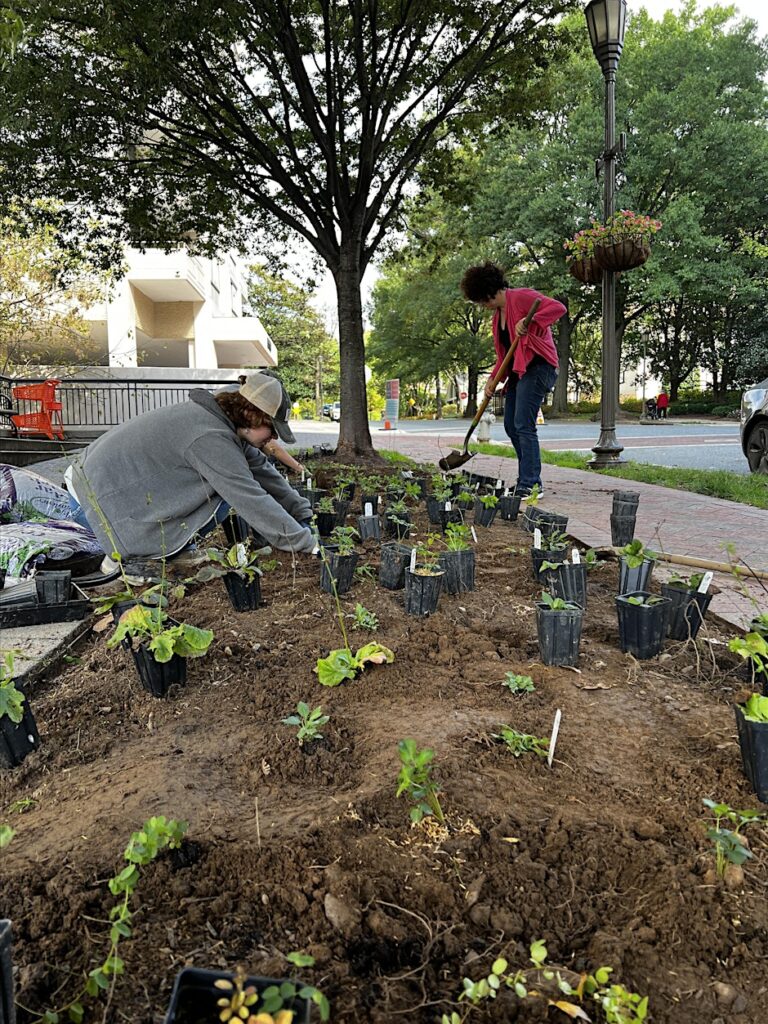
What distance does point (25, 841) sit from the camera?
163 cm

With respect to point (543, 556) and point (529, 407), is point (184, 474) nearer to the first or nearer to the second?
point (543, 556)

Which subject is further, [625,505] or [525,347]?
[525,347]

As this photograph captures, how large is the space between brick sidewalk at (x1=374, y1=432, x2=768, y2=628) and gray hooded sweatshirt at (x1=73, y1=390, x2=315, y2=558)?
2098mm

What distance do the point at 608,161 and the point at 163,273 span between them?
62.3 ft

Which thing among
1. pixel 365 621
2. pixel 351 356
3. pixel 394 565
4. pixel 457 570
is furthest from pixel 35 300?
pixel 365 621

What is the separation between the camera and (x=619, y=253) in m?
8.02

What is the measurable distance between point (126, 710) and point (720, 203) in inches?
1321

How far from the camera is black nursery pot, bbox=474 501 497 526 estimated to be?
5145 mm

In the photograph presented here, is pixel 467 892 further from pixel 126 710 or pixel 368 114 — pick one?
pixel 368 114

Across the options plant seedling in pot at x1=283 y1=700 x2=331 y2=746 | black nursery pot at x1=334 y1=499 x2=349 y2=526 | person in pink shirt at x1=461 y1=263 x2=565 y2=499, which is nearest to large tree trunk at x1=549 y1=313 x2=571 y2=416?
person in pink shirt at x1=461 y1=263 x2=565 y2=499

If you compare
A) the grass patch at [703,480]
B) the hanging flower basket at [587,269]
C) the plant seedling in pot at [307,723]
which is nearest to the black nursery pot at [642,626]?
the plant seedling in pot at [307,723]

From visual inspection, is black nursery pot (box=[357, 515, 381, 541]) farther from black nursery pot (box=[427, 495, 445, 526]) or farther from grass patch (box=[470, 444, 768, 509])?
grass patch (box=[470, 444, 768, 509])

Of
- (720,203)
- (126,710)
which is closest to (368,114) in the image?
(126,710)

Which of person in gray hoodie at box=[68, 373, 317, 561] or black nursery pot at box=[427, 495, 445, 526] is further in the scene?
black nursery pot at box=[427, 495, 445, 526]
